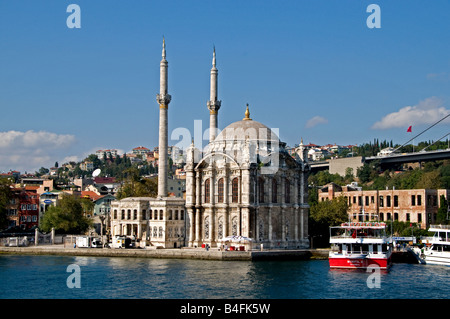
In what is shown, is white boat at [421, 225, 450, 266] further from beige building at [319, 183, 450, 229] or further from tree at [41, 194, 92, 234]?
tree at [41, 194, 92, 234]

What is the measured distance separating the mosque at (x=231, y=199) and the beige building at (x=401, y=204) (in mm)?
11043

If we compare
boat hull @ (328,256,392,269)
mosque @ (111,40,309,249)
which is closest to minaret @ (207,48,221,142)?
mosque @ (111,40,309,249)

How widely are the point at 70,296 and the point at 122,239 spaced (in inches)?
1071

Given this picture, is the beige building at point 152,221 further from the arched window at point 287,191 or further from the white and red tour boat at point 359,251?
the white and red tour boat at point 359,251

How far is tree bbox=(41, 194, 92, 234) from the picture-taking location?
79812 mm

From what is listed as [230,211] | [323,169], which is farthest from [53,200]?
[323,169]

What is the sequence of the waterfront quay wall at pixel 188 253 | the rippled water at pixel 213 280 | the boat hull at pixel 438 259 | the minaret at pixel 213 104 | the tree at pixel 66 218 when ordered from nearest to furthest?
the rippled water at pixel 213 280 < the boat hull at pixel 438 259 < the waterfront quay wall at pixel 188 253 < the minaret at pixel 213 104 < the tree at pixel 66 218

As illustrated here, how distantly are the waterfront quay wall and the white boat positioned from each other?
32.3 ft

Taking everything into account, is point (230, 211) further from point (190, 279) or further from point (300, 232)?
point (190, 279)

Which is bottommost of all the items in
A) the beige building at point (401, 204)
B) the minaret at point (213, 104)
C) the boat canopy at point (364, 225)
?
the boat canopy at point (364, 225)

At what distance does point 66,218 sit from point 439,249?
44.9 metres

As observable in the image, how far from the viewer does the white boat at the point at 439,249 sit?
181 ft

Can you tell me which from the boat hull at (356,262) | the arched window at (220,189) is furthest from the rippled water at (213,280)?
the arched window at (220,189)

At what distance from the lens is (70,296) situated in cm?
3931
